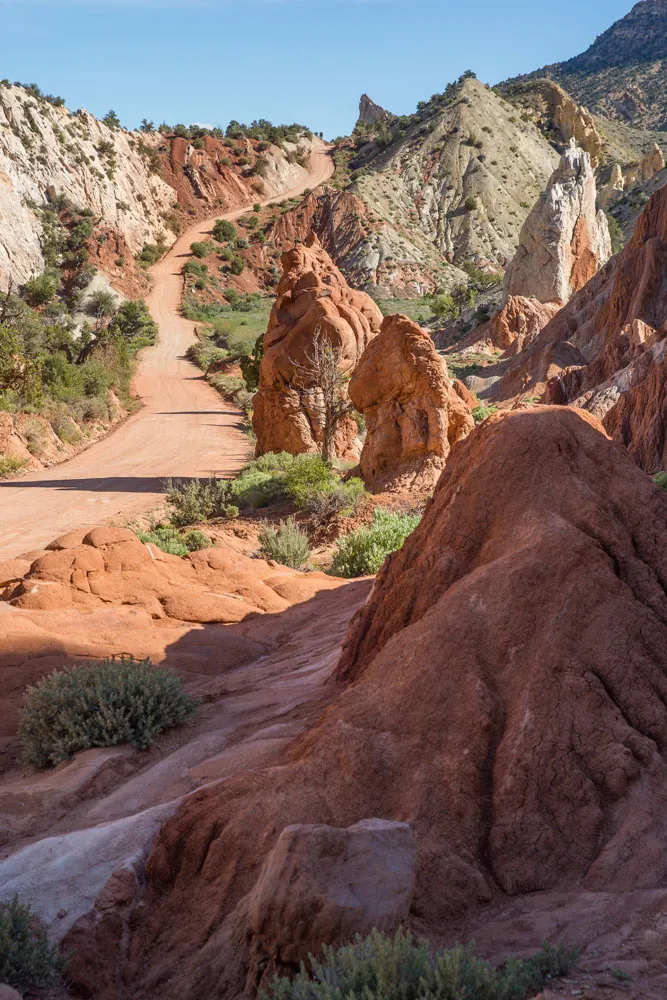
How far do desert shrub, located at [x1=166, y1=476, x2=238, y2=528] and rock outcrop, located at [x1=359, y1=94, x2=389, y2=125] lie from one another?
11425cm

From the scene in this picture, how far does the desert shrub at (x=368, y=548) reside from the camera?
40.6ft

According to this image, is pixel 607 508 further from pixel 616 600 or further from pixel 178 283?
pixel 178 283

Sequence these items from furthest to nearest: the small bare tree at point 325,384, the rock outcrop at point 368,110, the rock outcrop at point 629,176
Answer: the rock outcrop at point 368,110
the rock outcrop at point 629,176
the small bare tree at point 325,384

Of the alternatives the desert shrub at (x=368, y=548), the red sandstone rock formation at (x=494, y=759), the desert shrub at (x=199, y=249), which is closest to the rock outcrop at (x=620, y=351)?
the desert shrub at (x=368, y=548)

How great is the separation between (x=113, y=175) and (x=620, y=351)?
182ft

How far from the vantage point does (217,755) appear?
5227mm

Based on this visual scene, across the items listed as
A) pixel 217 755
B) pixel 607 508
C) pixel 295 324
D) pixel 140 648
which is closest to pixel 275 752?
pixel 217 755

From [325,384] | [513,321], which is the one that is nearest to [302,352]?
[325,384]

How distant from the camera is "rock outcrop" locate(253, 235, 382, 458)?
21.2 m

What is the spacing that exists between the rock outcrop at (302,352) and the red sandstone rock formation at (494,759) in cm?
1647

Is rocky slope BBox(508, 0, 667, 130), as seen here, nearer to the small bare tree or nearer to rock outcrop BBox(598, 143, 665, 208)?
rock outcrop BBox(598, 143, 665, 208)

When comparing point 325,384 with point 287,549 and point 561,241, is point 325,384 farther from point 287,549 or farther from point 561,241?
point 561,241

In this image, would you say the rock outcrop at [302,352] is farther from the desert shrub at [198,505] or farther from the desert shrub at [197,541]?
the desert shrub at [197,541]

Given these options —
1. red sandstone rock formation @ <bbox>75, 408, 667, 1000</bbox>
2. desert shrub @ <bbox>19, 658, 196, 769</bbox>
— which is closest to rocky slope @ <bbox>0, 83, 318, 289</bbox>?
desert shrub @ <bbox>19, 658, 196, 769</bbox>
